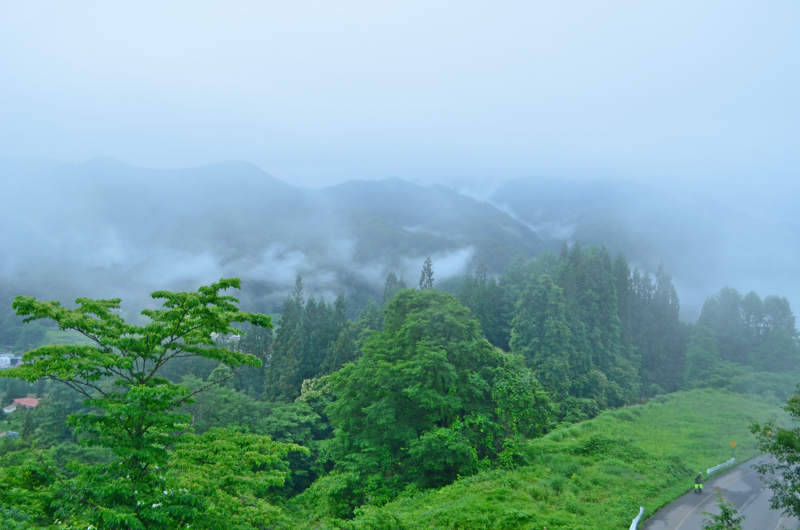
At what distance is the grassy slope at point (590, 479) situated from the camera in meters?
15.0

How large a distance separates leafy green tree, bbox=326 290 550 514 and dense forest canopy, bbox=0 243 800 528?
10 centimetres

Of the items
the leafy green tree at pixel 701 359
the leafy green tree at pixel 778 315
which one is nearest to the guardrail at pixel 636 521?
the leafy green tree at pixel 701 359

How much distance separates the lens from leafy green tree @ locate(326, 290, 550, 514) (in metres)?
21.6

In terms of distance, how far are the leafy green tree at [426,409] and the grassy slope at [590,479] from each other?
1892mm

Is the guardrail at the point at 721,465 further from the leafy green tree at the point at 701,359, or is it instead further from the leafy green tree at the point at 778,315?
the leafy green tree at the point at 778,315

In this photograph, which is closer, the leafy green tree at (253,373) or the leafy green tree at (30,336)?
the leafy green tree at (253,373)

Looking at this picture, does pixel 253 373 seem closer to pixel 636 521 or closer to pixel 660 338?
pixel 636 521

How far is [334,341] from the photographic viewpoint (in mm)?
50312

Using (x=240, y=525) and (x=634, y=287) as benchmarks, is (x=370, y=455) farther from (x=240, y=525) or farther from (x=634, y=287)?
(x=634, y=287)

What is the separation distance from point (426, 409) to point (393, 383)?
2.50 meters

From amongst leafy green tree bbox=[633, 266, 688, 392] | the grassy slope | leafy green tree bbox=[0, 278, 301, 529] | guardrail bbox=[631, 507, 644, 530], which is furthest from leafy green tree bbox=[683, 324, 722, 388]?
leafy green tree bbox=[0, 278, 301, 529]

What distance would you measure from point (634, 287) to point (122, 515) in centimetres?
7583

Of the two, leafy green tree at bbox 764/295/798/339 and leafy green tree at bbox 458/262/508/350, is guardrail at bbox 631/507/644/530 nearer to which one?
leafy green tree at bbox 458/262/508/350

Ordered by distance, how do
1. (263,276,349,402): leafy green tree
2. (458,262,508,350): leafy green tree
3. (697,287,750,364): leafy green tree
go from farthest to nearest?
1. (697,287,750,364): leafy green tree
2. (458,262,508,350): leafy green tree
3. (263,276,349,402): leafy green tree
